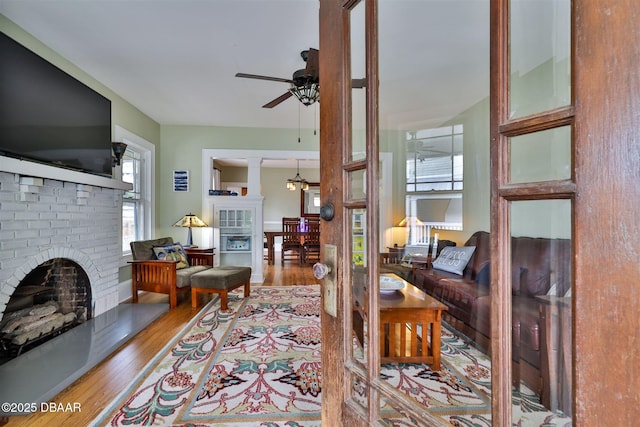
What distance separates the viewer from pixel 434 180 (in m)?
1.72

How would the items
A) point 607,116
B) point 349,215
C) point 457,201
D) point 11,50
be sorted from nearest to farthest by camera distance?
point 607,116, point 349,215, point 457,201, point 11,50

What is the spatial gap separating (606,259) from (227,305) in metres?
3.44

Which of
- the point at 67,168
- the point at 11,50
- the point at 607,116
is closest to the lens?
the point at 607,116

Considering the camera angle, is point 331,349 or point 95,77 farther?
point 95,77

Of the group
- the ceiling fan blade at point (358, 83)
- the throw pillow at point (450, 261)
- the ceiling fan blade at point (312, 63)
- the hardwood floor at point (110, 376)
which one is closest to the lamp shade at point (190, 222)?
the hardwood floor at point (110, 376)

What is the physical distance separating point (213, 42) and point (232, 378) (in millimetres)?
2748

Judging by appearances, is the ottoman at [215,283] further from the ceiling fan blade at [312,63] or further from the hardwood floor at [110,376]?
the ceiling fan blade at [312,63]

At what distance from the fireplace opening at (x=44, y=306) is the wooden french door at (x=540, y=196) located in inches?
105

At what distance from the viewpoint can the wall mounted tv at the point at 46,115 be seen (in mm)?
1873

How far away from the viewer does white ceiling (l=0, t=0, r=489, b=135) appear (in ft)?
4.71

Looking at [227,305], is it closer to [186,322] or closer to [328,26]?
[186,322]

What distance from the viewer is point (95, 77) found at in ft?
10.1

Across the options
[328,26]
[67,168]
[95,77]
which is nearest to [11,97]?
[67,168]

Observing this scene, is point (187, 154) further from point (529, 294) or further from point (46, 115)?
point (529, 294)
